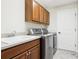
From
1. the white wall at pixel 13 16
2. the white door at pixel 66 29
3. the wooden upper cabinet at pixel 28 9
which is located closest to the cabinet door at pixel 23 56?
the white wall at pixel 13 16

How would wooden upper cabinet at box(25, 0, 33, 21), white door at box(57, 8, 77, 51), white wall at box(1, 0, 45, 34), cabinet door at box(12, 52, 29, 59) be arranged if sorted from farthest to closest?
white door at box(57, 8, 77, 51) < wooden upper cabinet at box(25, 0, 33, 21) < white wall at box(1, 0, 45, 34) < cabinet door at box(12, 52, 29, 59)

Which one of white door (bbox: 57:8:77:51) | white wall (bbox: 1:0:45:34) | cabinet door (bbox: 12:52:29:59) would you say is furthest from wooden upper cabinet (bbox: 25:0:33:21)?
white door (bbox: 57:8:77:51)

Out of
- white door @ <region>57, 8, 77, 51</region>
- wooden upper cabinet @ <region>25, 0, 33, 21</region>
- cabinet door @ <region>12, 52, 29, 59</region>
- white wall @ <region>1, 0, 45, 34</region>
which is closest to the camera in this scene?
cabinet door @ <region>12, 52, 29, 59</region>

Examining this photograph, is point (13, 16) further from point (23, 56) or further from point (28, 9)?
point (23, 56)

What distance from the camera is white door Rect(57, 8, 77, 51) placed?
4.27 metres

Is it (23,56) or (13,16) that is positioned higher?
(13,16)

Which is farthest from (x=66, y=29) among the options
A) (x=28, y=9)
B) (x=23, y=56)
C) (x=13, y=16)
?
(x=23, y=56)

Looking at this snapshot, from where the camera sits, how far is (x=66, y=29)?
4.43 metres

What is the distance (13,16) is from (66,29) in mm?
3028

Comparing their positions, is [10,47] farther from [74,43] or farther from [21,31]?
[74,43]

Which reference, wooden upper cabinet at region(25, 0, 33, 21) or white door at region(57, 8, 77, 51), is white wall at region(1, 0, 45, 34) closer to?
wooden upper cabinet at region(25, 0, 33, 21)

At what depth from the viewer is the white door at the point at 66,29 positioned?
4.27 m

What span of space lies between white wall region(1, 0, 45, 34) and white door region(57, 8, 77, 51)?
2409 millimetres

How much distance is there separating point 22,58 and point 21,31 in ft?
3.66
